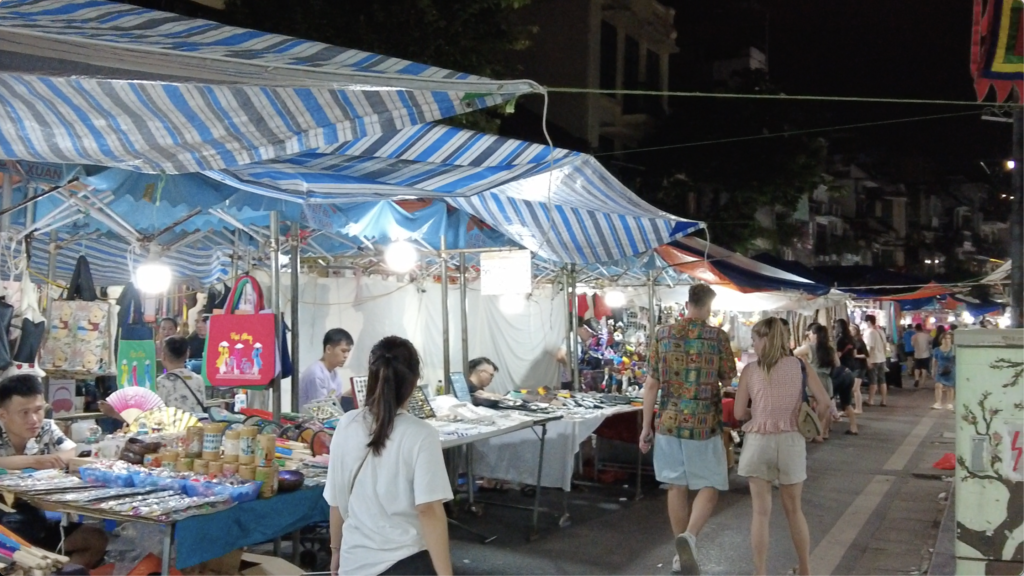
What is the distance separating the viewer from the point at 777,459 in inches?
225

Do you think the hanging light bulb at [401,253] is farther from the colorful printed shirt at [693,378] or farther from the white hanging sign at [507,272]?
the colorful printed shirt at [693,378]

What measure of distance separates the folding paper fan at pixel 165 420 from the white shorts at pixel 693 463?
3.41m

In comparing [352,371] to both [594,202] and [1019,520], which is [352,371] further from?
[1019,520]

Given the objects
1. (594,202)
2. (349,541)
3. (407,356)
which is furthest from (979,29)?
(349,541)

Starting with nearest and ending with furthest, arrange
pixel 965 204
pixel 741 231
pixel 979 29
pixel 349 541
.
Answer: pixel 349 541 → pixel 979 29 → pixel 741 231 → pixel 965 204

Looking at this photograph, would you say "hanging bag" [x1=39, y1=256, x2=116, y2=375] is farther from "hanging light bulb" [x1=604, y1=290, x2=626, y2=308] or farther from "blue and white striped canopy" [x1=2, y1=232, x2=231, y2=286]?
"hanging light bulb" [x1=604, y1=290, x2=626, y2=308]

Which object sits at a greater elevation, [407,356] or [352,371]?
[407,356]

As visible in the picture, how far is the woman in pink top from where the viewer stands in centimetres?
570

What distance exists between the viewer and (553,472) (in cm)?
820

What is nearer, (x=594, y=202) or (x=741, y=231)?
(x=594, y=202)

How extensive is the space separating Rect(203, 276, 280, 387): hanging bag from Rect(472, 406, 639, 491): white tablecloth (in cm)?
285

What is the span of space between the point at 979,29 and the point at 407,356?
736 centimetres

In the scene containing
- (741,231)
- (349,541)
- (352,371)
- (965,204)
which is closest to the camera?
(349,541)

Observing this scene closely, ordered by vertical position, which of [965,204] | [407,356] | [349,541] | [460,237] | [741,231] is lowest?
[349,541]
